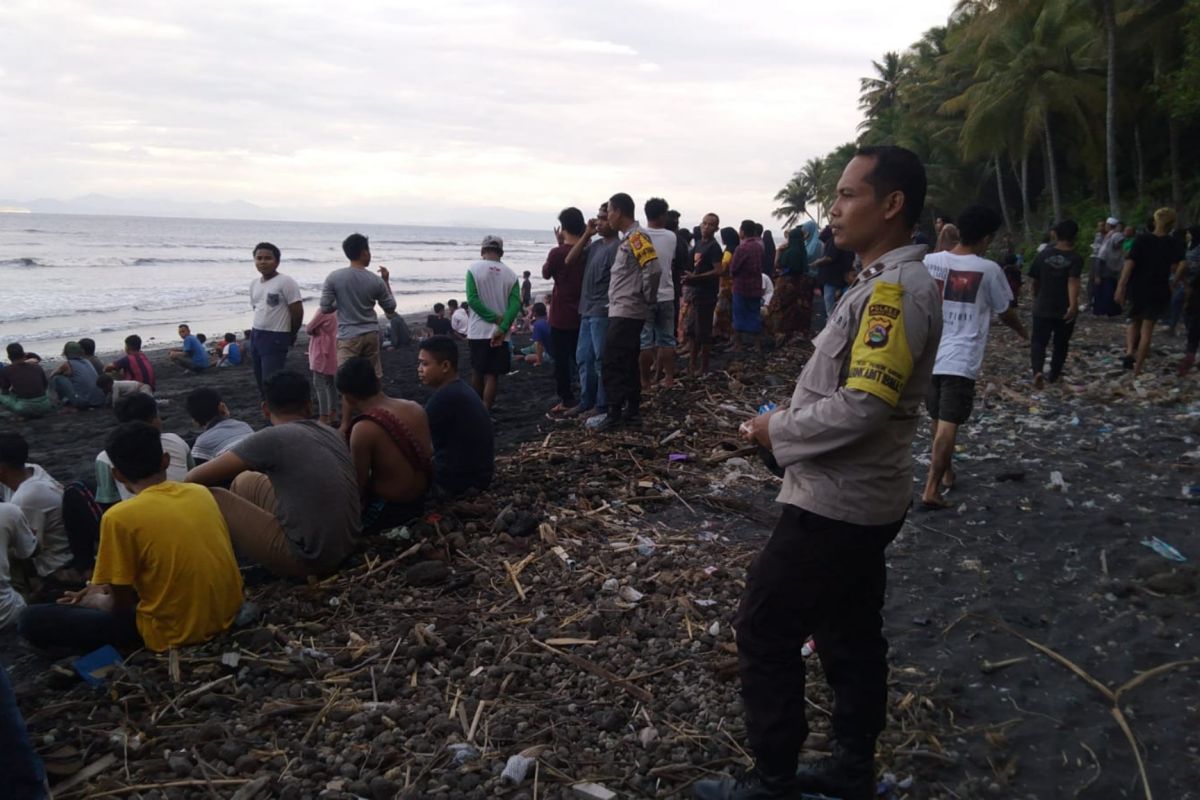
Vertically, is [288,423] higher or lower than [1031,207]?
lower

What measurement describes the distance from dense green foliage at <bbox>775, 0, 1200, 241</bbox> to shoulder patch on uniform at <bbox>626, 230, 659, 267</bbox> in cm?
1845

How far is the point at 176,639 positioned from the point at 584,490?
282cm

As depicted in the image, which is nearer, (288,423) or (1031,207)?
(288,423)

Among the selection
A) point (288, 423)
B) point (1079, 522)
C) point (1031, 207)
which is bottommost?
point (1079, 522)

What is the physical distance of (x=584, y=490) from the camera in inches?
240

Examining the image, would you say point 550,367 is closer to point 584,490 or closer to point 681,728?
point 584,490

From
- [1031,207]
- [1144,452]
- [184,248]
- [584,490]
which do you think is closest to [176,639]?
[584,490]

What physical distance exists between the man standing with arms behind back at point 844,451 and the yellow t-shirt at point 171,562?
2851mm

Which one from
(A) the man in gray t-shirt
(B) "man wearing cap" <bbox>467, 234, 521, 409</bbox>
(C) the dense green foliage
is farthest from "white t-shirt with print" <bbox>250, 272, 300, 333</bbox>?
(C) the dense green foliage

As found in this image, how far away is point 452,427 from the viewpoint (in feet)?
19.5

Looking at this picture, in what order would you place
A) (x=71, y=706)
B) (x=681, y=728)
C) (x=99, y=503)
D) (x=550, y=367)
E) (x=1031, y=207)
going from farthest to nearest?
(x=1031, y=207) → (x=550, y=367) → (x=99, y=503) → (x=71, y=706) → (x=681, y=728)

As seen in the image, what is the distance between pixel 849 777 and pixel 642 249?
17.3ft

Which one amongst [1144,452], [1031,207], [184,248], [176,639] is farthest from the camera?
[184,248]

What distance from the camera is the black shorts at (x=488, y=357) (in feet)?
27.3
